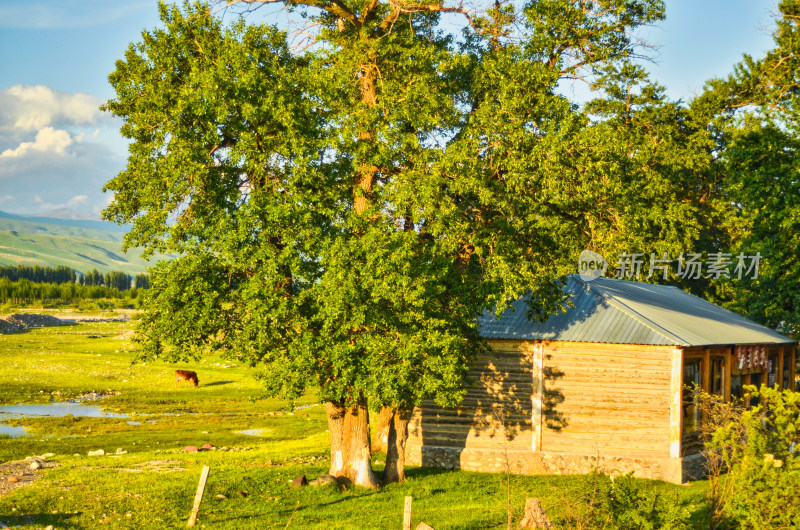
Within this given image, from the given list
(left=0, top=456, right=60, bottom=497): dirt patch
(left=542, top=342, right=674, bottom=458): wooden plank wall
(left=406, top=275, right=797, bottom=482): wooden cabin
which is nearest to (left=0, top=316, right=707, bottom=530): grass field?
(left=0, top=456, right=60, bottom=497): dirt patch

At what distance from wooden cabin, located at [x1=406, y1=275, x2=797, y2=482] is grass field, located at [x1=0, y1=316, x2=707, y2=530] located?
46.9 inches

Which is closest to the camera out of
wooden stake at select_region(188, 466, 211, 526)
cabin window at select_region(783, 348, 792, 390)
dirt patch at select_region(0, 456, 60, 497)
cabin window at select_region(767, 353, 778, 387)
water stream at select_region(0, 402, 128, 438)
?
wooden stake at select_region(188, 466, 211, 526)

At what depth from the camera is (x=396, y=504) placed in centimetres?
1798

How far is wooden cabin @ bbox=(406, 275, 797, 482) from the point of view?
870 inches

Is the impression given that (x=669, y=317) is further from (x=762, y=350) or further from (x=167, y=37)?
(x=167, y=37)

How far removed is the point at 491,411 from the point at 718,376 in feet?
28.6

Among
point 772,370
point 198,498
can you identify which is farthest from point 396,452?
point 772,370

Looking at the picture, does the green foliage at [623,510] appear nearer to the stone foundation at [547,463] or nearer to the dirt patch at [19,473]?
the stone foundation at [547,463]

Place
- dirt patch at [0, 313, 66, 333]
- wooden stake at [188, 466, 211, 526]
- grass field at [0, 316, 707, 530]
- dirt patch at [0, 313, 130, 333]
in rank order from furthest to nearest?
dirt patch at [0, 313, 130, 333], dirt patch at [0, 313, 66, 333], grass field at [0, 316, 707, 530], wooden stake at [188, 466, 211, 526]

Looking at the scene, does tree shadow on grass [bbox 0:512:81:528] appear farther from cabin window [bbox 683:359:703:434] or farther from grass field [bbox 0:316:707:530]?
cabin window [bbox 683:359:703:434]

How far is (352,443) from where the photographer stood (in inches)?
798

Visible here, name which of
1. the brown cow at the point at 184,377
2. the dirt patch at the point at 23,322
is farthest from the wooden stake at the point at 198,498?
the dirt patch at the point at 23,322

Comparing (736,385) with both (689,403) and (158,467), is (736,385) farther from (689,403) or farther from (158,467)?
(158,467)

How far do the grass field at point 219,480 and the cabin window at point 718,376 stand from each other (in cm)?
530
